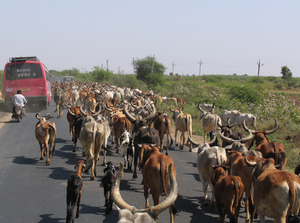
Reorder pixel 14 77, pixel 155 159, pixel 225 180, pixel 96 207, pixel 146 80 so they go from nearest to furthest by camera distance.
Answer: pixel 225 180 → pixel 155 159 → pixel 96 207 → pixel 14 77 → pixel 146 80

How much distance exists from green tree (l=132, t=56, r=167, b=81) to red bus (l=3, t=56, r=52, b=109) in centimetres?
3501

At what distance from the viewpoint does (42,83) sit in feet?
66.0

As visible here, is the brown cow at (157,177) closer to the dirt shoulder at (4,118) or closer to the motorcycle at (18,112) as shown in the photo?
the dirt shoulder at (4,118)

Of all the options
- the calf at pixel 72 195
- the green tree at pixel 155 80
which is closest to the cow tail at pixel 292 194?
the calf at pixel 72 195

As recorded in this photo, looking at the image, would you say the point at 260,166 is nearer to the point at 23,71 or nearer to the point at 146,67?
the point at 23,71

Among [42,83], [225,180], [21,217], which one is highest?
[42,83]

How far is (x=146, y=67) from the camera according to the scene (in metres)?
54.8

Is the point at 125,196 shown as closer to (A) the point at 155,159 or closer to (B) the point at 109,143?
(A) the point at 155,159

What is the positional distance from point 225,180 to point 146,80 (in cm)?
4606

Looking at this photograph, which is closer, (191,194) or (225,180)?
(225,180)

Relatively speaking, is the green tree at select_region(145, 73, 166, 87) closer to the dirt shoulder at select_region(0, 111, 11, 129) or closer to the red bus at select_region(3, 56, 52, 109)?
the red bus at select_region(3, 56, 52, 109)

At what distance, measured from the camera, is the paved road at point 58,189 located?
6.05 meters

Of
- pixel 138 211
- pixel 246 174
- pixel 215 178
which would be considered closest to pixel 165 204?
pixel 138 211

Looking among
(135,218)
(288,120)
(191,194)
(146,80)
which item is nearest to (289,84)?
(146,80)
